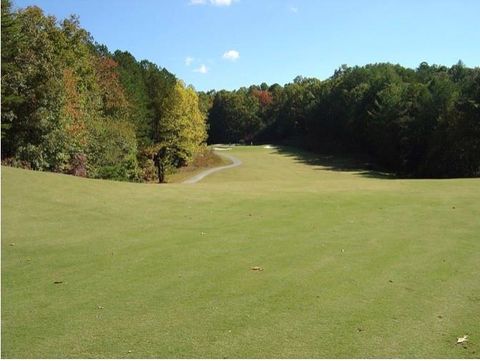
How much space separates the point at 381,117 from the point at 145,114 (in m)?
38.0

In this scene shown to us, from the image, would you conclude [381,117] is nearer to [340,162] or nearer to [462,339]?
[340,162]

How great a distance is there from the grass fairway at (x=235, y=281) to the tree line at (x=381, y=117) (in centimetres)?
5091

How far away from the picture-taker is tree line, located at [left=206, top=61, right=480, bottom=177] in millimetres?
65688

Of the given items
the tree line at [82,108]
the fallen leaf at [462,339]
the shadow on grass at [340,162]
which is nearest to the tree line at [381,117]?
the shadow on grass at [340,162]

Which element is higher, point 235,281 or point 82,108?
point 82,108

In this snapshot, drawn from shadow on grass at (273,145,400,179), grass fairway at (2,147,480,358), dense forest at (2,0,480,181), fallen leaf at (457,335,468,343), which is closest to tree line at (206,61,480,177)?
dense forest at (2,0,480,181)

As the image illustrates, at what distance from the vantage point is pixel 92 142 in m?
47.5

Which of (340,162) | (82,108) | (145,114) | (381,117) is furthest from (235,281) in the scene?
(340,162)

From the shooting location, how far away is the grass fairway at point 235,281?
241 inches

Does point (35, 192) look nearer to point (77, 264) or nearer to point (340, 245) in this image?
point (77, 264)

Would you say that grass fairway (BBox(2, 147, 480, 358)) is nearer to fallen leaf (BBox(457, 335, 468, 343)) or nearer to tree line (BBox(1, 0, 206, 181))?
fallen leaf (BBox(457, 335, 468, 343))

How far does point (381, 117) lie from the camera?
81438mm

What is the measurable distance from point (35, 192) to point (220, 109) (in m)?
121

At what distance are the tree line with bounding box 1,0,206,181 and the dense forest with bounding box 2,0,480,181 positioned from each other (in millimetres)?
104
